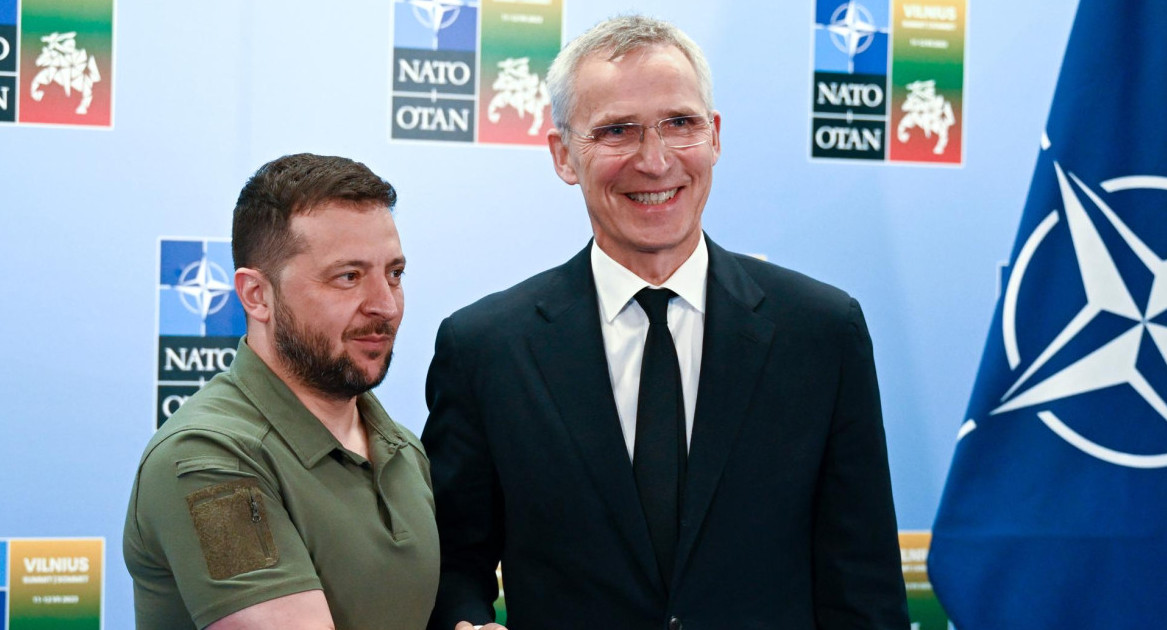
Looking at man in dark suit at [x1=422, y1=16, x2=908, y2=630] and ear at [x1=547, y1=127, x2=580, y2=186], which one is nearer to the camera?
man in dark suit at [x1=422, y1=16, x2=908, y2=630]

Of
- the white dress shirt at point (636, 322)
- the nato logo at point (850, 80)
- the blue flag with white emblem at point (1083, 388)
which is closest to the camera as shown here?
the white dress shirt at point (636, 322)

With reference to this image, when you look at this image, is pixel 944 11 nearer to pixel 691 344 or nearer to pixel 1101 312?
pixel 1101 312

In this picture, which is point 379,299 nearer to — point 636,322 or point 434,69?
point 636,322

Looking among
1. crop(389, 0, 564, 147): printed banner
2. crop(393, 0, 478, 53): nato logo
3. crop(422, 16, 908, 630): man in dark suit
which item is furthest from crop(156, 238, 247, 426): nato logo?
crop(422, 16, 908, 630): man in dark suit

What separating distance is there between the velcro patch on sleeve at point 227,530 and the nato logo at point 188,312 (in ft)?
4.48

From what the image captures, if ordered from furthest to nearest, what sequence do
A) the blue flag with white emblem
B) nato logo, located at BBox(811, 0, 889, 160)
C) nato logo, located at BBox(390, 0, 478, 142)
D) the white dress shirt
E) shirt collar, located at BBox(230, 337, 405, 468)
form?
nato logo, located at BBox(811, 0, 889, 160), nato logo, located at BBox(390, 0, 478, 142), the blue flag with white emblem, the white dress shirt, shirt collar, located at BBox(230, 337, 405, 468)

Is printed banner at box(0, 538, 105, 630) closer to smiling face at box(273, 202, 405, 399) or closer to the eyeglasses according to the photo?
smiling face at box(273, 202, 405, 399)

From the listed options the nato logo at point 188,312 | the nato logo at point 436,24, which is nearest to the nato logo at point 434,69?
the nato logo at point 436,24

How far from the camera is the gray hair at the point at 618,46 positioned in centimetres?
180

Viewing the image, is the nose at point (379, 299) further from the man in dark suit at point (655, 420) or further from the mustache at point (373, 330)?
the man in dark suit at point (655, 420)

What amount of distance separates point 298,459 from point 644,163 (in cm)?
68

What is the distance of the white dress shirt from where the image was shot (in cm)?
181

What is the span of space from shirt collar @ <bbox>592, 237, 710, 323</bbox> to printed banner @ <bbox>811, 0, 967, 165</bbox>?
130 centimetres

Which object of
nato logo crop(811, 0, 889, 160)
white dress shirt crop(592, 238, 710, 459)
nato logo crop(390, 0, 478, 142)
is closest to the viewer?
white dress shirt crop(592, 238, 710, 459)
